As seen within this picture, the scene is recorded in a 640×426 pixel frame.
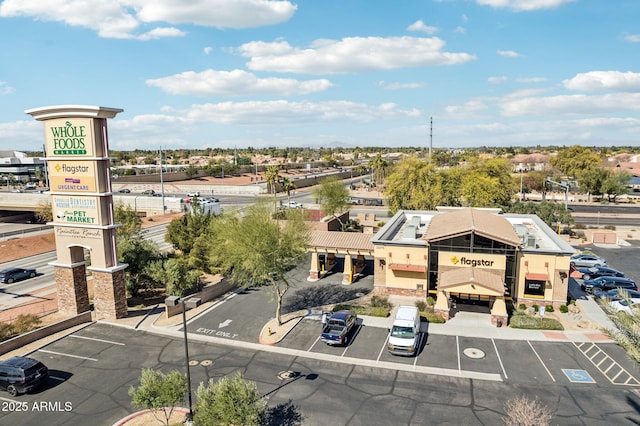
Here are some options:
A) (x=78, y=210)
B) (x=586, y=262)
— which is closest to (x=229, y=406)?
(x=78, y=210)

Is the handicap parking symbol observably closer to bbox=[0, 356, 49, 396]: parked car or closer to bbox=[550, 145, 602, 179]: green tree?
bbox=[0, 356, 49, 396]: parked car

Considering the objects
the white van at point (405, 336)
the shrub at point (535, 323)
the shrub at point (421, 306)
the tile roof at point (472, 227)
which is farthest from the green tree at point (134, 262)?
the shrub at point (535, 323)

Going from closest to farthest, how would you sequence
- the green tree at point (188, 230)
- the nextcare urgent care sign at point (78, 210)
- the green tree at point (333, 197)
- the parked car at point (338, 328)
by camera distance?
the parked car at point (338, 328) → the nextcare urgent care sign at point (78, 210) → the green tree at point (188, 230) → the green tree at point (333, 197)

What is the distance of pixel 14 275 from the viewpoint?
41.0 metres

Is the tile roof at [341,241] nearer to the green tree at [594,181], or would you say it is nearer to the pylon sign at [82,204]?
the pylon sign at [82,204]

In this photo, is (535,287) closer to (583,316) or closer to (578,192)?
(583,316)

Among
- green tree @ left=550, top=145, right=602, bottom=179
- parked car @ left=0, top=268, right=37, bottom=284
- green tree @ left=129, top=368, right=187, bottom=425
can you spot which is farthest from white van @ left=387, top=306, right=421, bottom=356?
green tree @ left=550, top=145, right=602, bottom=179

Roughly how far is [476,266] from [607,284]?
518 inches

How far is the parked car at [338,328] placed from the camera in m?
26.0

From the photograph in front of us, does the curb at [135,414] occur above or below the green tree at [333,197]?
below

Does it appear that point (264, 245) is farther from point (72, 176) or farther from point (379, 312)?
point (72, 176)

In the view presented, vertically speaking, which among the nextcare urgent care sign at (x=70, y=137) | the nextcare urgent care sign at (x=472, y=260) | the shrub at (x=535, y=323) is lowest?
the shrub at (x=535, y=323)

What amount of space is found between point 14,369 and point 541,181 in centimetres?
10644

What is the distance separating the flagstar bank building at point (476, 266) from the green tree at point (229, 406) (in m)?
18.0
